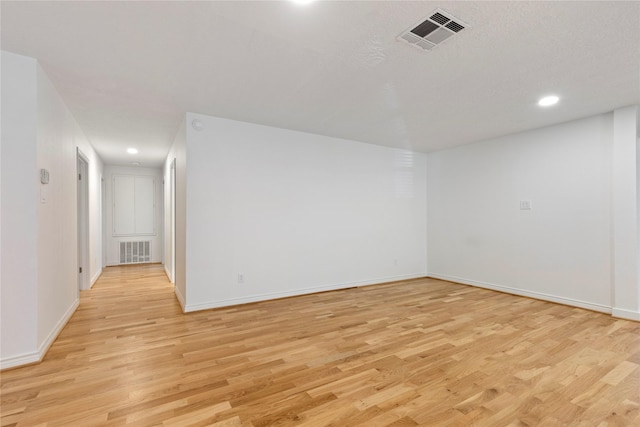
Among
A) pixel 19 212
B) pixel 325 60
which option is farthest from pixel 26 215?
pixel 325 60

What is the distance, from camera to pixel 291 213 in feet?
14.9

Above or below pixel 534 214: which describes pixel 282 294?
below

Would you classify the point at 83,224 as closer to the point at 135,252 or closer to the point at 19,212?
the point at 19,212

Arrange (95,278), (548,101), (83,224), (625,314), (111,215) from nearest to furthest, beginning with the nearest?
(548,101)
(625,314)
(83,224)
(95,278)
(111,215)

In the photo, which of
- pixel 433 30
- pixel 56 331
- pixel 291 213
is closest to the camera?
pixel 433 30

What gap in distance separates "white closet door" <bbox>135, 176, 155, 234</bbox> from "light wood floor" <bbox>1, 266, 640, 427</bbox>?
173 inches

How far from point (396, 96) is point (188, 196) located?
2.77 m

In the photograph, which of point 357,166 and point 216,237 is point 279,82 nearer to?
point 216,237

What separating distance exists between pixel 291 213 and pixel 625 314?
14.2ft

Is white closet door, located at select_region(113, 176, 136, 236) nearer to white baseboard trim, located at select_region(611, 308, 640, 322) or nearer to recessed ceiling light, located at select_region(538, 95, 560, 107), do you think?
recessed ceiling light, located at select_region(538, 95, 560, 107)

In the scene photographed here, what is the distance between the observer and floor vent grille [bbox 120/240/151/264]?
7.67 m

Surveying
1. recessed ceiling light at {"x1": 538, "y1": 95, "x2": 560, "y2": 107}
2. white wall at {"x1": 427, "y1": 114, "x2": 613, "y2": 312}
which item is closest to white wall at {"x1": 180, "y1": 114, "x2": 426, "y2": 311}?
white wall at {"x1": 427, "y1": 114, "x2": 613, "y2": 312}

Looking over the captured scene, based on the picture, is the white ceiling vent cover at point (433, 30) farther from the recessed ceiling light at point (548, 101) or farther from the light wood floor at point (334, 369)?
the light wood floor at point (334, 369)

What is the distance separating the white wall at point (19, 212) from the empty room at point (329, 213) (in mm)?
13
